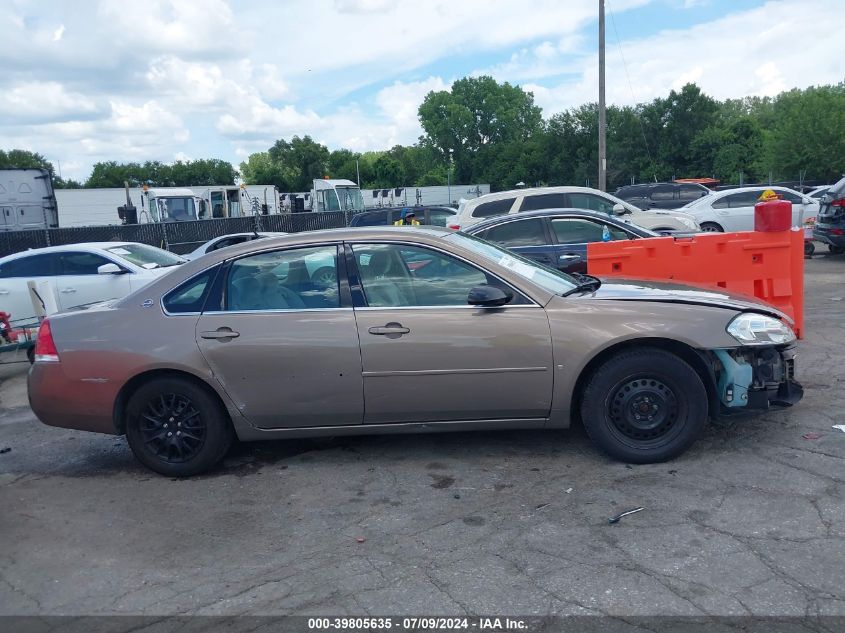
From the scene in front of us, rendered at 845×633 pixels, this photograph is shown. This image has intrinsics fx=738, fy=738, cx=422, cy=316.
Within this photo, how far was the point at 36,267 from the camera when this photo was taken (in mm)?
10836

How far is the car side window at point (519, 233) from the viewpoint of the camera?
378 inches

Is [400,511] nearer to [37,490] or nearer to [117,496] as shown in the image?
[117,496]

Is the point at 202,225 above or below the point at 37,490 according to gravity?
above

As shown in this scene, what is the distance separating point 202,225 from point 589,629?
22340 millimetres

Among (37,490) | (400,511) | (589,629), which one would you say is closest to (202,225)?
(37,490)

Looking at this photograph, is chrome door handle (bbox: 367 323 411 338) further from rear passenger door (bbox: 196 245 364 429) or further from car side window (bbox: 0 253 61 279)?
car side window (bbox: 0 253 61 279)

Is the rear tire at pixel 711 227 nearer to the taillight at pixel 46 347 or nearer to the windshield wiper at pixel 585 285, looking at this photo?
the windshield wiper at pixel 585 285

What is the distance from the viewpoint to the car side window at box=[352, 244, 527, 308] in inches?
191

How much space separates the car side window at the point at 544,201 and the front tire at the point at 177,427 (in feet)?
26.6

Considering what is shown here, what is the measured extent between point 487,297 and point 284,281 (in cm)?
142

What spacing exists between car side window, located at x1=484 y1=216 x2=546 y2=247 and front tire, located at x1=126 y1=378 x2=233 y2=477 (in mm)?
5421

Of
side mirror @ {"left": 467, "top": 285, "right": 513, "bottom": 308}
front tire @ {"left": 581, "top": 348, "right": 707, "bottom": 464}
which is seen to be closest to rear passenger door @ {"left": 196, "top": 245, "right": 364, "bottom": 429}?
side mirror @ {"left": 467, "top": 285, "right": 513, "bottom": 308}

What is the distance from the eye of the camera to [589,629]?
3059mm

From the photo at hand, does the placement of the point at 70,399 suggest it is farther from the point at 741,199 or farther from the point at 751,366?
the point at 741,199
